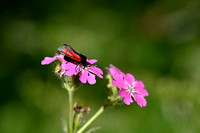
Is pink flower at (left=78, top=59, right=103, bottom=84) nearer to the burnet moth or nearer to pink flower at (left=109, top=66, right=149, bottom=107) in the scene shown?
the burnet moth

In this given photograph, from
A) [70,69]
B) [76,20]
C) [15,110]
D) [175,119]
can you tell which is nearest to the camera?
[70,69]

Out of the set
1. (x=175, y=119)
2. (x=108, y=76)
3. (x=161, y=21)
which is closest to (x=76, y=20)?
(x=161, y=21)

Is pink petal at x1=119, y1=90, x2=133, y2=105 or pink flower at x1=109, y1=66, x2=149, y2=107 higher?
pink flower at x1=109, y1=66, x2=149, y2=107

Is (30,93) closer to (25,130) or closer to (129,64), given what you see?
(25,130)

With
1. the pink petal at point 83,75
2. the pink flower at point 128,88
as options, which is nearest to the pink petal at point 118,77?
the pink flower at point 128,88

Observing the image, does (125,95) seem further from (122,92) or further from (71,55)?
(71,55)

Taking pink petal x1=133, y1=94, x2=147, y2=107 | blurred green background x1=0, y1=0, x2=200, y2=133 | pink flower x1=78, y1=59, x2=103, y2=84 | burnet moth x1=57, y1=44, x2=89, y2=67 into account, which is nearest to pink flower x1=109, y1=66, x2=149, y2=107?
pink petal x1=133, y1=94, x2=147, y2=107
